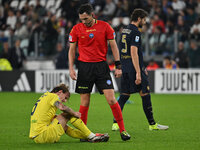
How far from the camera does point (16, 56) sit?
21.3m

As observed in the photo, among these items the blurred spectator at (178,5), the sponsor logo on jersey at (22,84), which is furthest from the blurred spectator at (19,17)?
the blurred spectator at (178,5)

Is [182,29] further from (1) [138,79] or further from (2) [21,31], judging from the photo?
(1) [138,79]

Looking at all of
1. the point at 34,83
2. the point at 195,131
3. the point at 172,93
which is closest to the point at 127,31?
the point at 195,131

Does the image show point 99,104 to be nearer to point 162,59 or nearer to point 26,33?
point 162,59

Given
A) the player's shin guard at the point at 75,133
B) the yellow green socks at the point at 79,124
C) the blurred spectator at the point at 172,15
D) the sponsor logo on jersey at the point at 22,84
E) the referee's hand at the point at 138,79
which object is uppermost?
the referee's hand at the point at 138,79

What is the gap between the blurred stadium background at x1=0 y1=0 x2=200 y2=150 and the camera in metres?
17.0

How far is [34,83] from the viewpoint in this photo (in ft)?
64.7

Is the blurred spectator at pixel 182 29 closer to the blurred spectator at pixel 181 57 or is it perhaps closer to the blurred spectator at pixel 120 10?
the blurred spectator at pixel 181 57

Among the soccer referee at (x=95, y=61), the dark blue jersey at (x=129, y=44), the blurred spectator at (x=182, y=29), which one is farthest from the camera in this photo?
the blurred spectator at (x=182, y=29)

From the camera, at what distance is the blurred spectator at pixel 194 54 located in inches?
765

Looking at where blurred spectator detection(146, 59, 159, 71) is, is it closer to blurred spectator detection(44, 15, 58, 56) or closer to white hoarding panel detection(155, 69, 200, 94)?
white hoarding panel detection(155, 69, 200, 94)

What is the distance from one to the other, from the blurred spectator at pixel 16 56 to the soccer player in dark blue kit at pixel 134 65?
12.4m

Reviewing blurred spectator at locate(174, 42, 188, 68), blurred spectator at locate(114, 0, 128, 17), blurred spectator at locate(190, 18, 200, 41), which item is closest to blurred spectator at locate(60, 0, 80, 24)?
blurred spectator at locate(114, 0, 128, 17)

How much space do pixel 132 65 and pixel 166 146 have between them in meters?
2.30
